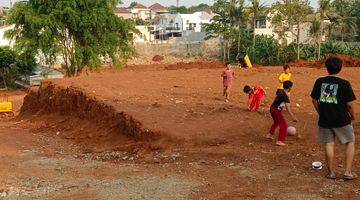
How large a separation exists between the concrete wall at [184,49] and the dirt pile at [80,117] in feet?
113

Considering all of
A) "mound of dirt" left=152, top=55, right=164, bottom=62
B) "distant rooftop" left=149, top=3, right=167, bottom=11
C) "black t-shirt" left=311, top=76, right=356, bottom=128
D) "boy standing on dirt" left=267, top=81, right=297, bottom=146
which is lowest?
"mound of dirt" left=152, top=55, right=164, bottom=62

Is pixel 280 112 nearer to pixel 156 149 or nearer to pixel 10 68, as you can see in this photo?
pixel 156 149

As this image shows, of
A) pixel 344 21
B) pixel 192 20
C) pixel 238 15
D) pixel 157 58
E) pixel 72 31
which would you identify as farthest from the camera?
pixel 192 20

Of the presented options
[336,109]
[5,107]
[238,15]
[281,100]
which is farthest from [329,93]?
[238,15]

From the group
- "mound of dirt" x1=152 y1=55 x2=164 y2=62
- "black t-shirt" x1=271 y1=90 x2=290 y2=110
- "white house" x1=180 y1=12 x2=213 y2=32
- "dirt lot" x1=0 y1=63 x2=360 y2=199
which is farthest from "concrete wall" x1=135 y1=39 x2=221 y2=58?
"black t-shirt" x1=271 y1=90 x2=290 y2=110

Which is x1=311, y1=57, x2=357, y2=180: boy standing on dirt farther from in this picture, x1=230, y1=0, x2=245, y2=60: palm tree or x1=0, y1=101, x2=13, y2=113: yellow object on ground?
x1=230, y1=0, x2=245, y2=60: palm tree

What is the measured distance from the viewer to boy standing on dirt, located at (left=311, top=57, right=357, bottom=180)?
268 inches

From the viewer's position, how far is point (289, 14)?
128ft

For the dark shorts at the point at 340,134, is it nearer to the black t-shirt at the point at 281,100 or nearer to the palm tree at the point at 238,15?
the black t-shirt at the point at 281,100

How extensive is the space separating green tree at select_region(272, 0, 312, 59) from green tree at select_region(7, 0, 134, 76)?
14096 millimetres

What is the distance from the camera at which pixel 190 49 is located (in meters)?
54.9

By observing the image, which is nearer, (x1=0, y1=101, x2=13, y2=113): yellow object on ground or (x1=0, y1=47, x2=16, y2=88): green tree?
(x1=0, y1=101, x2=13, y2=113): yellow object on ground

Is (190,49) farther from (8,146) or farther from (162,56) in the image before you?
(8,146)

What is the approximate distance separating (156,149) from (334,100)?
13.3 ft
